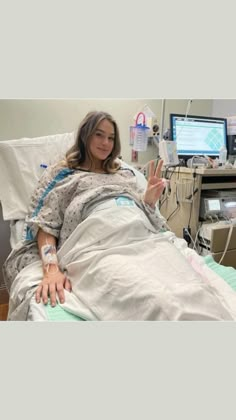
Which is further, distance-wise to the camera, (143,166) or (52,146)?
(143,166)

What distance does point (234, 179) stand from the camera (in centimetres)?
188

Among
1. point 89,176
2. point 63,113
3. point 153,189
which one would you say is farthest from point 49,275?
point 63,113

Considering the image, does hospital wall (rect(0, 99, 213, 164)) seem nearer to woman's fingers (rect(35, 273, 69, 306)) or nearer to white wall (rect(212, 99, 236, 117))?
white wall (rect(212, 99, 236, 117))

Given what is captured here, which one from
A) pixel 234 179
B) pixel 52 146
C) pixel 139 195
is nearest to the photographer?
pixel 139 195

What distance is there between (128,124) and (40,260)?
1257 millimetres

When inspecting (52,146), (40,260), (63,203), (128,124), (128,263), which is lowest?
(40,260)

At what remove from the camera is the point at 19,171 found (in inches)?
57.6

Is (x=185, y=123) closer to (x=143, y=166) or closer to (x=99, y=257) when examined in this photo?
(x=143, y=166)

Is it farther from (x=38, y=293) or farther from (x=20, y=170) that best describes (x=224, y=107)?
(x=38, y=293)

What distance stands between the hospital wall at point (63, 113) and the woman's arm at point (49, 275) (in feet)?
2.64

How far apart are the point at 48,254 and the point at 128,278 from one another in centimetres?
40

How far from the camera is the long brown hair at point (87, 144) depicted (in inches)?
48.9

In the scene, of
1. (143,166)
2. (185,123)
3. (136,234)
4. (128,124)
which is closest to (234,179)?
(185,123)

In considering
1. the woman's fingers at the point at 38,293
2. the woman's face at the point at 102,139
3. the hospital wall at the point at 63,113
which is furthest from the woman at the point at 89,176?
the hospital wall at the point at 63,113
